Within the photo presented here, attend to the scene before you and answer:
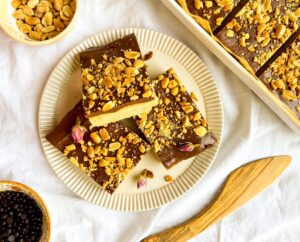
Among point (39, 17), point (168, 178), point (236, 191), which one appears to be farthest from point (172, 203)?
point (39, 17)

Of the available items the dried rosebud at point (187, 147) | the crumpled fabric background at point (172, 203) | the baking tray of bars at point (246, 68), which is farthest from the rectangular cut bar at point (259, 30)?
the dried rosebud at point (187, 147)

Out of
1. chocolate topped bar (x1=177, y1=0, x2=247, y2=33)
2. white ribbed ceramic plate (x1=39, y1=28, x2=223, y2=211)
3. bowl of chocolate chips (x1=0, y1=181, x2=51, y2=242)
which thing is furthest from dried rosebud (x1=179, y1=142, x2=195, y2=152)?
bowl of chocolate chips (x1=0, y1=181, x2=51, y2=242)

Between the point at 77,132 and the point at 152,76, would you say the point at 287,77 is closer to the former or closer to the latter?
the point at 152,76

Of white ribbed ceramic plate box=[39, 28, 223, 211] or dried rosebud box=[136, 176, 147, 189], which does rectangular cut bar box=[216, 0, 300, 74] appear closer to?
white ribbed ceramic plate box=[39, 28, 223, 211]

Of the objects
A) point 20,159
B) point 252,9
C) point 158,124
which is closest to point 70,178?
point 20,159

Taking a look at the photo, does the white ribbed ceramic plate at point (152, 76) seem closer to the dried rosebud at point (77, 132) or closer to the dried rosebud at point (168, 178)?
the dried rosebud at point (168, 178)

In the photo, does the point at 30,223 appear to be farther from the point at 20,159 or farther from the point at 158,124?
the point at 158,124
